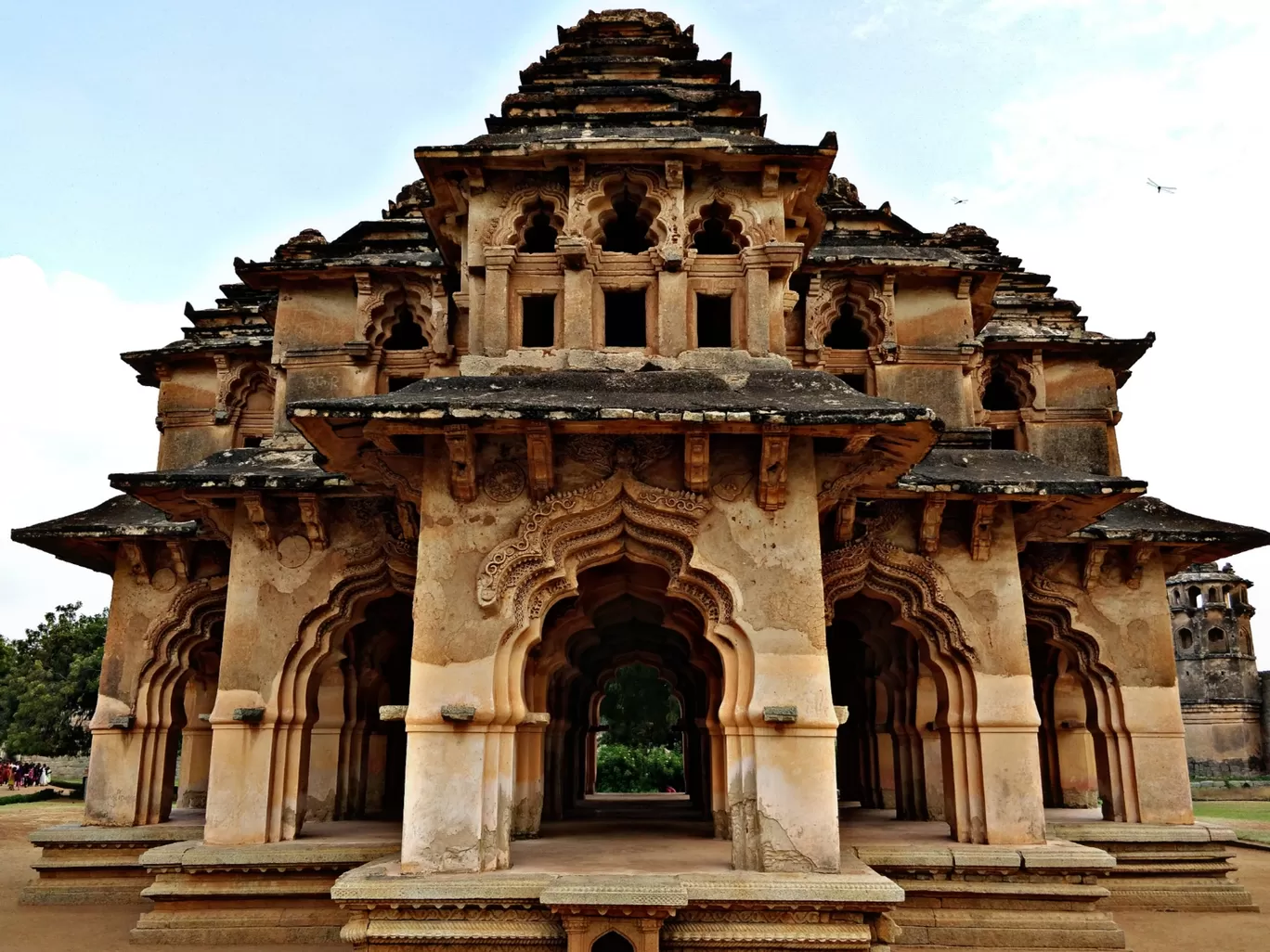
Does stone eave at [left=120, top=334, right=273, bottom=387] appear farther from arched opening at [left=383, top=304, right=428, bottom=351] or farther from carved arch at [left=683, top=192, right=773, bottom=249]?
carved arch at [left=683, top=192, right=773, bottom=249]

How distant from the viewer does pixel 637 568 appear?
445 inches

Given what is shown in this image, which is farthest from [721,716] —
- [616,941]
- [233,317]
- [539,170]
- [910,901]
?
[233,317]

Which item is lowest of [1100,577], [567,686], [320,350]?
[567,686]

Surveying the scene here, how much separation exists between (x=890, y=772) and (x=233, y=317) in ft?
45.4

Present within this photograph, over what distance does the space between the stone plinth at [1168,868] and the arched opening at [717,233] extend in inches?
335

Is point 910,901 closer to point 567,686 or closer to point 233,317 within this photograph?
point 567,686

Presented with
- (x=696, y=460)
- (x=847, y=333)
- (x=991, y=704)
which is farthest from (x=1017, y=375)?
(x=696, y=460)

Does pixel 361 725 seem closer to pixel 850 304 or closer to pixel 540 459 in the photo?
pixel 540 459

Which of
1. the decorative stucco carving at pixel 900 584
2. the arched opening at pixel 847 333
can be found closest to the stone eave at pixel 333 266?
the arched opening at pixel 847 333

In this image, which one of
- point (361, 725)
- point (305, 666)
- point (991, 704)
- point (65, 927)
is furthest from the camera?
point (361, 725)

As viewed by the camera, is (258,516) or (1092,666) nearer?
(258,516)

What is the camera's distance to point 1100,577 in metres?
13.9

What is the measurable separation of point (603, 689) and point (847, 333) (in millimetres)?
10714

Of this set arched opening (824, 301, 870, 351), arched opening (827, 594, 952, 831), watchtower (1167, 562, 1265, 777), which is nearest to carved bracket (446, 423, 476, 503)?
arched opening (827, 594, 952, 831)
